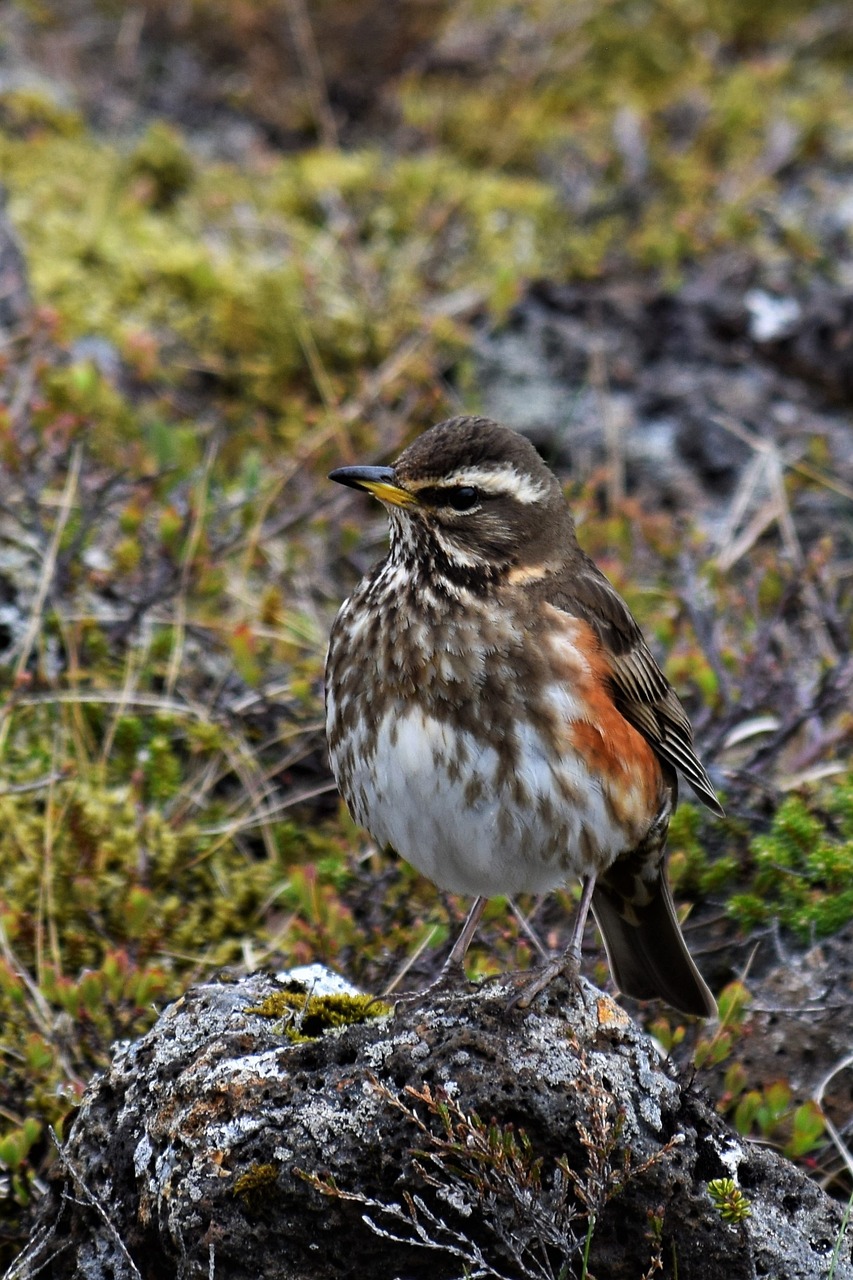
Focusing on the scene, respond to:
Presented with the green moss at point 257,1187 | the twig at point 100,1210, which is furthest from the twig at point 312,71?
the green moss at point 257,1187

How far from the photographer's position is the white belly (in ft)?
15.4

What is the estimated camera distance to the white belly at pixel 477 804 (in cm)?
469

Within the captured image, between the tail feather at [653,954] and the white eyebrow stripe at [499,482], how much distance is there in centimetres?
145

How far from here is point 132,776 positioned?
6301 millimetres

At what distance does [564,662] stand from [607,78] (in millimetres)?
9089

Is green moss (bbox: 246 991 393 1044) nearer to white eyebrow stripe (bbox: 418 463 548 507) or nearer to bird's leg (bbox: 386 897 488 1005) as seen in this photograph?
bird's leg (bbox: 386 897 488 1005)

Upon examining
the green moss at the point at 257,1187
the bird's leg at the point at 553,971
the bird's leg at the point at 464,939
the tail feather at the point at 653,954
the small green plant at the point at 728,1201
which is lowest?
the tail feather at the point at 653,954

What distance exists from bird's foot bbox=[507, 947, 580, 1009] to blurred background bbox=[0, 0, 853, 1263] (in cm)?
79

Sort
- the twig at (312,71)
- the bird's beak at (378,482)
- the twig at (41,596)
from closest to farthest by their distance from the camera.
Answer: the bird's beak at (378,482) < the twig at (41,596) < the twig at (312,71)

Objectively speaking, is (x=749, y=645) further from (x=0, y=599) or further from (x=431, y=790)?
(x=0, y=599)

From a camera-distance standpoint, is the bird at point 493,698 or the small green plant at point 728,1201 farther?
the bird at point 493,698

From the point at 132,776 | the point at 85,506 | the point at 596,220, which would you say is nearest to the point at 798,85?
the point at 596,220

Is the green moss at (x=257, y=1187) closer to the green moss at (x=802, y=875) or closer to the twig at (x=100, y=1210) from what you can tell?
the twig at (x=100, y=1210)

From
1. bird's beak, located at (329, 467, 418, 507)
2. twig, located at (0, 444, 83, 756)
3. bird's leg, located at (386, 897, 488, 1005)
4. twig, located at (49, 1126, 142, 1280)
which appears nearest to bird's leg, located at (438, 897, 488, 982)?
bird's leg, located at (386, 897, 488, 1005)
